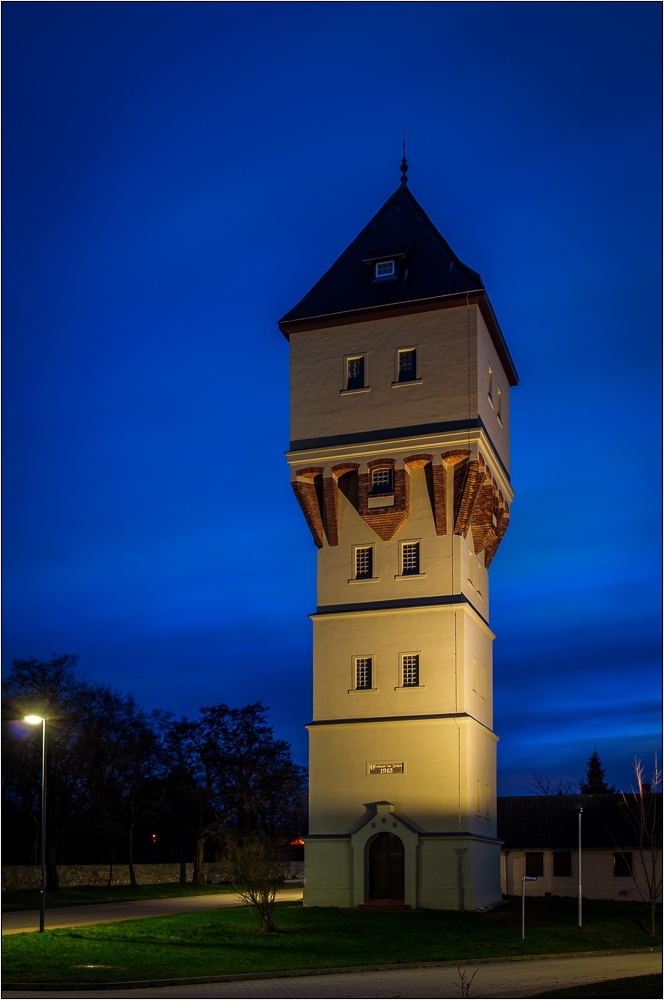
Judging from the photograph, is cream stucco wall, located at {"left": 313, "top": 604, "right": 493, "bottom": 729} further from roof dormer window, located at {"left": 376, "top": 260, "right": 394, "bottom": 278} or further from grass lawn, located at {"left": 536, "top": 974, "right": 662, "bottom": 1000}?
grass lawn, located at {"left": 536, "top": 974, "right": 662, "bottom": 1000}

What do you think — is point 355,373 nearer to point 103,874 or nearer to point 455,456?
point 455,456

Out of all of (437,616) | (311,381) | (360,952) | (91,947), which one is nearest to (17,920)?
(91,947)

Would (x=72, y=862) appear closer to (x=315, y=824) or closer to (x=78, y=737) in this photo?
(x=78, y=737)

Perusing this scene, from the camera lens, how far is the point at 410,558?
4378 cm

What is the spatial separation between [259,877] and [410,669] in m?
12.8

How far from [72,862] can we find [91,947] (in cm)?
4321

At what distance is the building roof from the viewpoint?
147ft

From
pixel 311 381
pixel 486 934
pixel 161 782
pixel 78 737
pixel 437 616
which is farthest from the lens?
pixel 161 782

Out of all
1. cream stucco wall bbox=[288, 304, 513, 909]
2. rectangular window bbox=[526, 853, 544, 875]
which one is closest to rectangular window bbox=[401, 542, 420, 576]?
cream stucco wall bbox=[288, 304, 513, 909]

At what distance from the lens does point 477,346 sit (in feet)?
144

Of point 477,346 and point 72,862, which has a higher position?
point 477,346

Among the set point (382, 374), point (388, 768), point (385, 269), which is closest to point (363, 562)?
point (382, 374)

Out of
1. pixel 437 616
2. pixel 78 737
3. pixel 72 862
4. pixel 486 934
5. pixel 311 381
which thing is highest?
pixel 311 381

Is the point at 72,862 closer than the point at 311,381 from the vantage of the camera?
No
